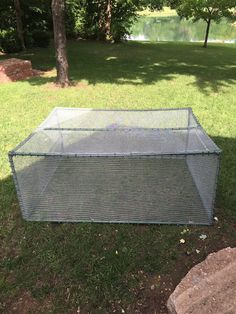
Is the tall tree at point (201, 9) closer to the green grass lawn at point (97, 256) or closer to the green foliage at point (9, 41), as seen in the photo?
the green foliage at point (9, 41)

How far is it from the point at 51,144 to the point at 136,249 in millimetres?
2459

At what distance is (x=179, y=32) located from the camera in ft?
150

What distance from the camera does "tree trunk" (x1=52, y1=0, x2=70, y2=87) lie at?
42.1 feet

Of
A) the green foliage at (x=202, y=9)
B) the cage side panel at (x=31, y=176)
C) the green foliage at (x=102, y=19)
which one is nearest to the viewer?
the cage side panel at (x=31, y=176)

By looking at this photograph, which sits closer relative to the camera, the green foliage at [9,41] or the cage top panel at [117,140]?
the cage top panel at [117,140]

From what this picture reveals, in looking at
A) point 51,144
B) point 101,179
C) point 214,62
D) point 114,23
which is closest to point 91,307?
point 101,179

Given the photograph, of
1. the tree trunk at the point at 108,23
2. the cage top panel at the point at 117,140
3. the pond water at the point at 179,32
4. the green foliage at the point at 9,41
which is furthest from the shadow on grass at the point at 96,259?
the pond water at the point at 179,32

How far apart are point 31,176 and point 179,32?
44.4 metres

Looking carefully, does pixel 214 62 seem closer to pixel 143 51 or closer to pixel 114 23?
pixel 143 51

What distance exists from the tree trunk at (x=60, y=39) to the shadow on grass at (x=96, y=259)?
8674mm

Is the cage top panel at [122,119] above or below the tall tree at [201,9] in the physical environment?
below

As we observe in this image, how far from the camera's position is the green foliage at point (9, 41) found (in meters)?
21.5

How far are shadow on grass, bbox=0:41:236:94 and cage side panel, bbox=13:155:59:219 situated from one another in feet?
29.0

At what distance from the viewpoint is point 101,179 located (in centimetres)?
587
